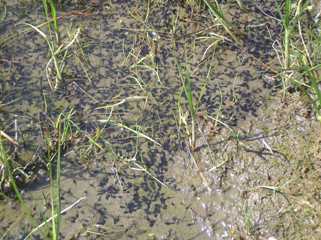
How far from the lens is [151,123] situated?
7.18ft

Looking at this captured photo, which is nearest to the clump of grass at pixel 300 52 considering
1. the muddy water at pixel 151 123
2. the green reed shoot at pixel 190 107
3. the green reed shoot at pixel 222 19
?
the muddy water at pixel 151 123

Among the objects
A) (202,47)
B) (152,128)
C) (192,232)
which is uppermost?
(202,47)

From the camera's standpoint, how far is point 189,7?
2.54 meters

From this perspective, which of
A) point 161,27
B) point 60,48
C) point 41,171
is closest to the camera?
point 41,171

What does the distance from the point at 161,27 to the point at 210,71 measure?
335mm

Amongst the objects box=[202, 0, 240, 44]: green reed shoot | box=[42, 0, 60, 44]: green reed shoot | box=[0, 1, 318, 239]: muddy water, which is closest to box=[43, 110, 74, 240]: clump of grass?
box=[0, 1, 318, 239]: muddy water

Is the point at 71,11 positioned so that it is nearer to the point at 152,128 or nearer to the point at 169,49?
the point at 169,49

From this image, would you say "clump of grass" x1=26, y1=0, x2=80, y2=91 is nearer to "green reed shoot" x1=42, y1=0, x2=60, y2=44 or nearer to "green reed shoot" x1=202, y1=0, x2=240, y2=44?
"green reed shoot" x1=42, y1=0, x2=60, y2=44

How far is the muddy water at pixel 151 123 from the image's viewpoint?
1962 mm

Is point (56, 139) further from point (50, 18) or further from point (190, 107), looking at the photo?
point (50, 18)

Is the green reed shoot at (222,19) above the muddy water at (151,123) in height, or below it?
above

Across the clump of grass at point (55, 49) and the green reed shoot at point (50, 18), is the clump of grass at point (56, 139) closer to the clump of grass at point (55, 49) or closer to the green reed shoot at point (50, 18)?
the clump of grass at point (55, 49)

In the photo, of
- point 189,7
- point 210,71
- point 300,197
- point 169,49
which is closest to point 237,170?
point 300,197

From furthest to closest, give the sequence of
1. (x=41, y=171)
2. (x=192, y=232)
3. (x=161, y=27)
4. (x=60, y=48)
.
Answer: (x=161, y=27)
(x=60, y=48)
(x=41, y=171)
(x=192, y=232)
